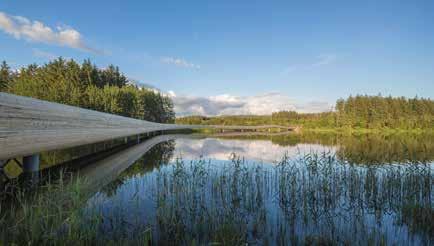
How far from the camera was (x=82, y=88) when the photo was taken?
1526 inches

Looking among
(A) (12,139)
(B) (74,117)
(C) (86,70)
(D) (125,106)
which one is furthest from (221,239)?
(C) (86,70)

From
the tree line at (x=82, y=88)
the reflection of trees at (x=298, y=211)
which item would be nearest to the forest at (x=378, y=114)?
the tree line at (x=82, y=88)

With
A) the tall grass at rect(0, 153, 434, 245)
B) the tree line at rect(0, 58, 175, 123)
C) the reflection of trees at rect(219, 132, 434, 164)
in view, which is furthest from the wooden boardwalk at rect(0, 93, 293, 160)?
the tree line at rect(0, 58, 175, 123)

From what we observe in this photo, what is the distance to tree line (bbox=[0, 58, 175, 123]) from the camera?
27573mm

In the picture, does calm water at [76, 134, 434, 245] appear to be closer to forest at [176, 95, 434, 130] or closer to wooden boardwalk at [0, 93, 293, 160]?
wooden boardwalk at [0, 93, 293, 160]

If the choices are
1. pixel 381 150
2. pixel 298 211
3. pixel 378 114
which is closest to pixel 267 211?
pixel 298 211

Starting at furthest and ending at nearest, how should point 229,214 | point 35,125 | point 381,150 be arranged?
point 381,150 < point 35,125 < point 229,214

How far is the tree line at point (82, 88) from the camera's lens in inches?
1086

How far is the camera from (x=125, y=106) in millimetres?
40125

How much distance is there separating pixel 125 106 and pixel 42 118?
1446 inches

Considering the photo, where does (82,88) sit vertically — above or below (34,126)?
above

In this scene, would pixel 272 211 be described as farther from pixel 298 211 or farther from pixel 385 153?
pixel 385 153

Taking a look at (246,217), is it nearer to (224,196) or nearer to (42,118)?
(224,196)

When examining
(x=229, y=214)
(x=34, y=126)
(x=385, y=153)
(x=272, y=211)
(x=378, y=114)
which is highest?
(x=378, y=114)
